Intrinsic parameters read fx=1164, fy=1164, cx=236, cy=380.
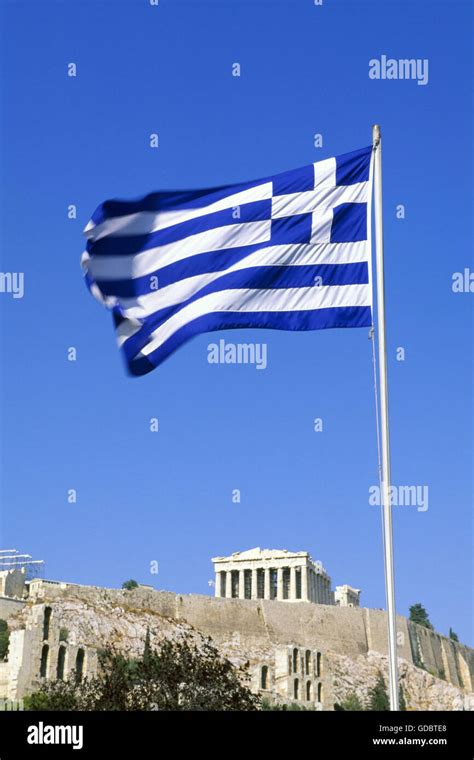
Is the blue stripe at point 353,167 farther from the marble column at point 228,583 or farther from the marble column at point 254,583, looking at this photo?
the marble column at point 228,583

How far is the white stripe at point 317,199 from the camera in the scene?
43.9 ft

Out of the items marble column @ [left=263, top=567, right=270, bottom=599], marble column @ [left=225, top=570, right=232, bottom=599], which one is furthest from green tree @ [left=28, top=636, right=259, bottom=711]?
marble column @ [left=225, top=570, right=232, bottom=599]

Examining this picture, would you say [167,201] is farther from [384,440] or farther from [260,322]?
[384,440]

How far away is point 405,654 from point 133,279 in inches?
2409

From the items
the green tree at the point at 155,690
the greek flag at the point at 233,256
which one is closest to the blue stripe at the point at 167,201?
the greek flag at the point at 233,256

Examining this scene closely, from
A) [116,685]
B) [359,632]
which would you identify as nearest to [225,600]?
[359,632]

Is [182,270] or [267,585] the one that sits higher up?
[267,585]

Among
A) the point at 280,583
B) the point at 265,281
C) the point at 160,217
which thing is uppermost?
the point at 280,583

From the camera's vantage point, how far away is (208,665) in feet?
158

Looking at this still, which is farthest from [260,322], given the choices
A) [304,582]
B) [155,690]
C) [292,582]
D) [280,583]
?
[280,583]

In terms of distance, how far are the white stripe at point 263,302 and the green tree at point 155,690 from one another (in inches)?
1218

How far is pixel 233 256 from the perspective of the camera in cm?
1350

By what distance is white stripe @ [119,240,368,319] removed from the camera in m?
13.3

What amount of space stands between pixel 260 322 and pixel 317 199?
1.63 m
